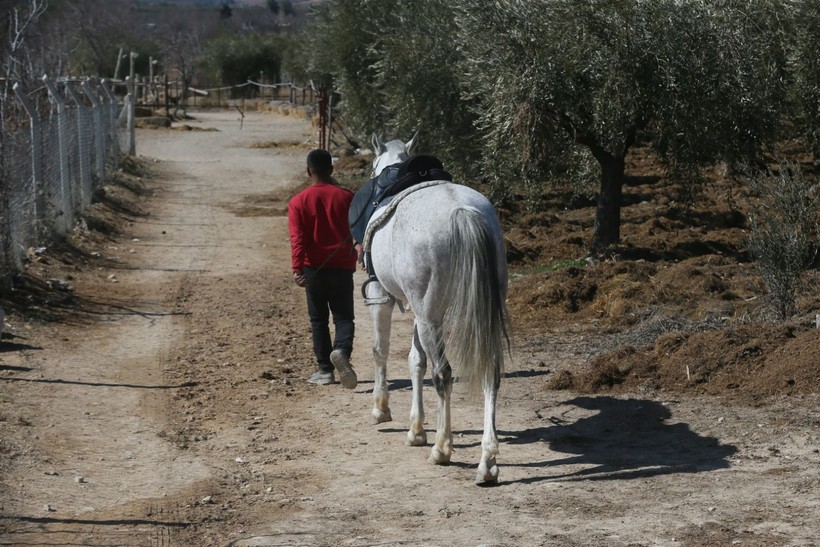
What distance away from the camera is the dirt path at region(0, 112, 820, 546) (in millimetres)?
5648

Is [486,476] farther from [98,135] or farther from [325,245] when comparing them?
[98,135]

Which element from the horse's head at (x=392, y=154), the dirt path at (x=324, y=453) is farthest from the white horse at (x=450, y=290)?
the horse's head at (x=392, y=154)

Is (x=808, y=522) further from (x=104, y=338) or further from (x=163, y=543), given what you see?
(x=104, y=338)

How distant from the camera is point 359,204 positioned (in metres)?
8.08

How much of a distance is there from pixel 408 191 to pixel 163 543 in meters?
2.82

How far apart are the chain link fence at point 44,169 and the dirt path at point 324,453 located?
1679 mm

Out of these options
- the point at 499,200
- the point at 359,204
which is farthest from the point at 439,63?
the point at 359,204

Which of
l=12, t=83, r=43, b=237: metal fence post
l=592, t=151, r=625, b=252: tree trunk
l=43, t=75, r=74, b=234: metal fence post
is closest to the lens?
l=12, t=83, r=43, b=237: metal fence post

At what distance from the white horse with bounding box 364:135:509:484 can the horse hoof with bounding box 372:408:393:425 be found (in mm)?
603

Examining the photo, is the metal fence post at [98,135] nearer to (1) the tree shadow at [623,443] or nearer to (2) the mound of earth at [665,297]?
(2) the mound of earth at [665,297]

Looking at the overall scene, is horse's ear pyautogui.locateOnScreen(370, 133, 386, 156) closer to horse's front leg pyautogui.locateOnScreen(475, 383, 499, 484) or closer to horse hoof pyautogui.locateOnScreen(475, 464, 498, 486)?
horse's front leg pyautogui.locateOnScreen(475, 383, 499, 484)

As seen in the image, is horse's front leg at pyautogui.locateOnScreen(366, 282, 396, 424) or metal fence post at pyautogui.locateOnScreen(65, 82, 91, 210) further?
metal fence post at pyautogui.locateOnScreen(65, 82, 91, 210)

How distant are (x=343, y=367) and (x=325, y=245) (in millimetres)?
A: 1130

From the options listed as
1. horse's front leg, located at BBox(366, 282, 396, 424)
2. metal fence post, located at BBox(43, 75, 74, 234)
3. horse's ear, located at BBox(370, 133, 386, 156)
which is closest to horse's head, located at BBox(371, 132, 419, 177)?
horse's ear, located at BBox(370, 133, 386, 156)
